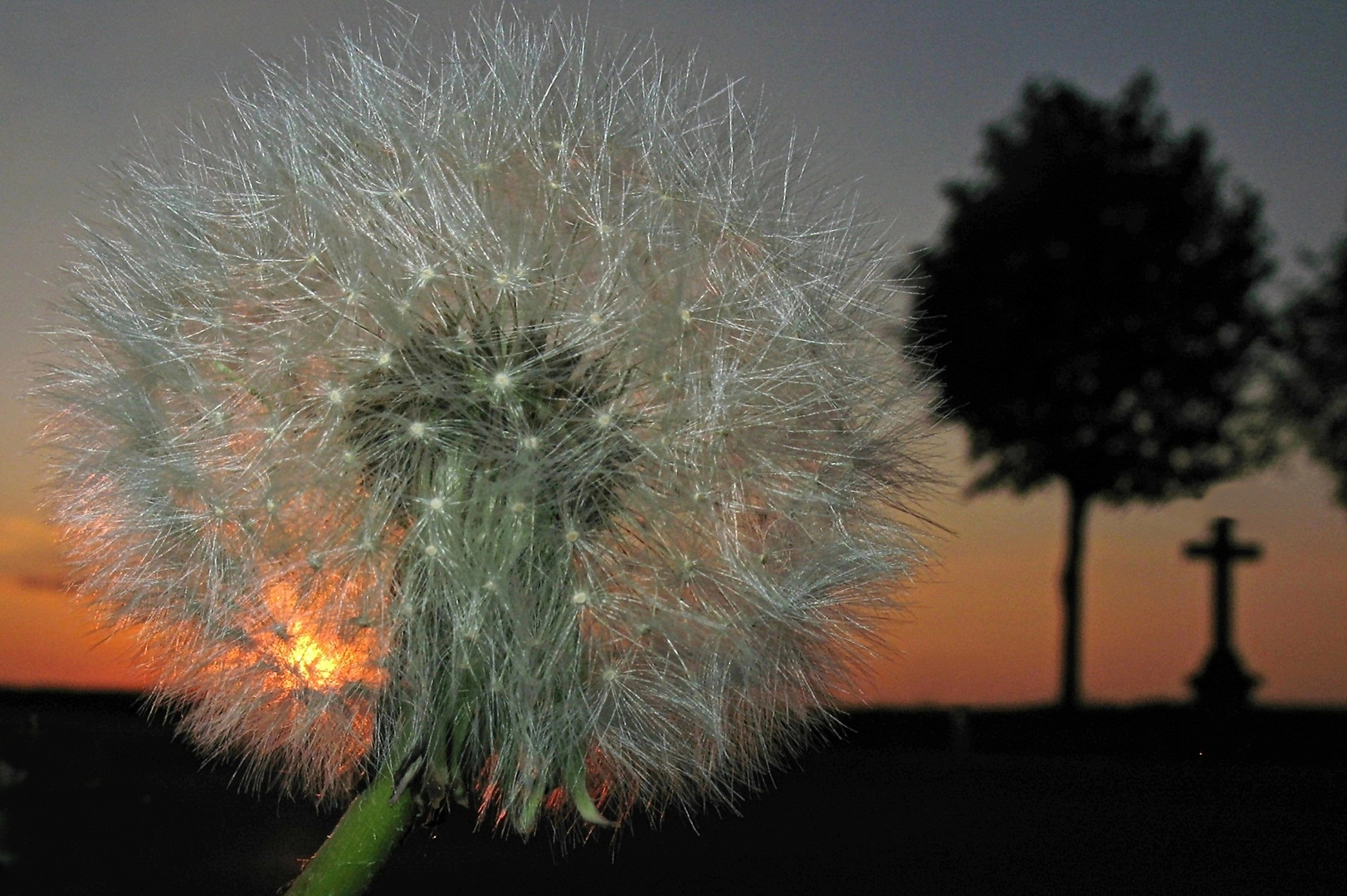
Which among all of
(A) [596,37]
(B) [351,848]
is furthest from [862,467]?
(B) [351,848]

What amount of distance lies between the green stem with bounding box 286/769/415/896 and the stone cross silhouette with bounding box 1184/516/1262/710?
4.49 m

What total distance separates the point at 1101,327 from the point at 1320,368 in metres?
1.68

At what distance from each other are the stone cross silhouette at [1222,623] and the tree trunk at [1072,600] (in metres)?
0.62

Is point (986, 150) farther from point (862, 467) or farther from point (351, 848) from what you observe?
point (351, 848)

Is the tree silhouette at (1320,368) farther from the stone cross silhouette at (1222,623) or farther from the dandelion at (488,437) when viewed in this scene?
the dandelion at (488,437)

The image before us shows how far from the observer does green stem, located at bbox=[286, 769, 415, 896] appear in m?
2.01

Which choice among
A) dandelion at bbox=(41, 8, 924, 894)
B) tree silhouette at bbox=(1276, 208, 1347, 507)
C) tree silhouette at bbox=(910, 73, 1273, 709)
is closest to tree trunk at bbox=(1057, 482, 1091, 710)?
tree silhouette at bbox=(910, 73, 1273, 709)

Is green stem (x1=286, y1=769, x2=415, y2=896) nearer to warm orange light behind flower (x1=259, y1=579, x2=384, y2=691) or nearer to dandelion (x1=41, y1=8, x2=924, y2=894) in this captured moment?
dandelion (x1=41, y1=8, x2=924, y2=894)

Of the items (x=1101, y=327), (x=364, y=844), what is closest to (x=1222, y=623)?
(x=1101, y=327)

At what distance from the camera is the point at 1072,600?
7.09 meters

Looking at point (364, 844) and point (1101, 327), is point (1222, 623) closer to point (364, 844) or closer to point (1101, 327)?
point (1101, 327)

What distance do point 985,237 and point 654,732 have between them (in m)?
7.49

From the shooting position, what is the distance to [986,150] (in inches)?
369

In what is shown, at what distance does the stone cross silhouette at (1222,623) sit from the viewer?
229 inches
